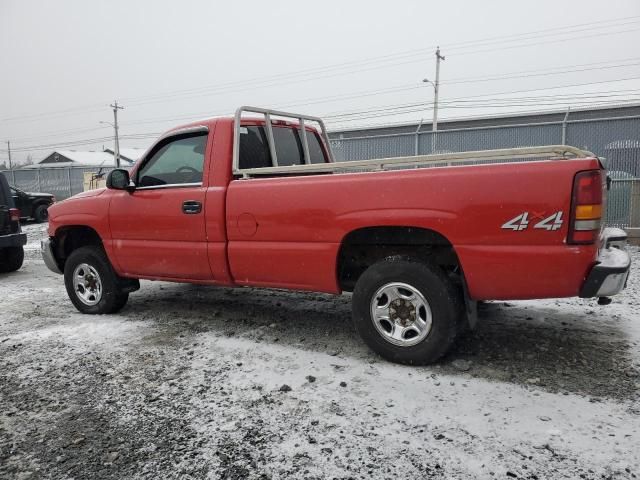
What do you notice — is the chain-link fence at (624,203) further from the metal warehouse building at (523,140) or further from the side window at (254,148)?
the side window at (254,148)

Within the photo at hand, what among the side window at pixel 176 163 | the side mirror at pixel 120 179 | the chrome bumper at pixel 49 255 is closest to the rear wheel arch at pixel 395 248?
the side window at pixel 176 163

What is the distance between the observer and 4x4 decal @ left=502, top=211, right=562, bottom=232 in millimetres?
2914

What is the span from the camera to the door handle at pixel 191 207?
4.22 meters

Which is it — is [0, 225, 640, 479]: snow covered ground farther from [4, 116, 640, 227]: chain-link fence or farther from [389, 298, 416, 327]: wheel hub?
[4, 116, 640, 227]: chain-link fence

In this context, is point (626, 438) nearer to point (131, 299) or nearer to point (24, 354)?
point (24, 354)

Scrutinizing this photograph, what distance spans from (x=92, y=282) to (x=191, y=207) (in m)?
1.74

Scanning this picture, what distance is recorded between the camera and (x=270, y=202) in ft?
12.6

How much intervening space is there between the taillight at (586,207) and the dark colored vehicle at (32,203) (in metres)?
17.5

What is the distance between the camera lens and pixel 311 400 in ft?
9.90

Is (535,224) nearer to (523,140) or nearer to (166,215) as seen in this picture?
(166,215)

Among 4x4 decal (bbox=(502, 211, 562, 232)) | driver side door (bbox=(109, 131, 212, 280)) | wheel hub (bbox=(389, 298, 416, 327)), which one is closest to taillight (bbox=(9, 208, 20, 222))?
driver side door (bbox=(109, 131, 212, 280))

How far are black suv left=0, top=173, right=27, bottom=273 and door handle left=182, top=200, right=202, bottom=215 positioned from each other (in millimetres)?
5207

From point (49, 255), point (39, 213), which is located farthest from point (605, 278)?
point (39, 213)

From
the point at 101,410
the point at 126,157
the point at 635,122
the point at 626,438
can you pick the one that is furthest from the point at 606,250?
the point at 126,157
